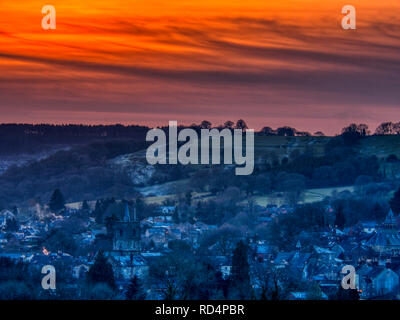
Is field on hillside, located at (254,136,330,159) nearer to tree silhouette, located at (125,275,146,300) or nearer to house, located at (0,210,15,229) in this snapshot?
house, located at (0,210,15,229)

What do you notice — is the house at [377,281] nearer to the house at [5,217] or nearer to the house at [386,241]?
the house at [386,241]

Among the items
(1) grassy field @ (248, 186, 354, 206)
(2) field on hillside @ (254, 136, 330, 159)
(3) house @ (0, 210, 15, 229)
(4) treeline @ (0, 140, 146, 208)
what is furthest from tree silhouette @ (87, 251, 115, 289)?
(2) field on hillside @ (254, 136, 330, 159)

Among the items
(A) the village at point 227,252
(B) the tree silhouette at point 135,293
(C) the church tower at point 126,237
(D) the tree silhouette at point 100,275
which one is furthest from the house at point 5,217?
(B) the tree silhouette at point 135,293

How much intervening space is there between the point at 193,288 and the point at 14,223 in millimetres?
47258

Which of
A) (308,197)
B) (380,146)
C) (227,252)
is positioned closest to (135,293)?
(227,252)

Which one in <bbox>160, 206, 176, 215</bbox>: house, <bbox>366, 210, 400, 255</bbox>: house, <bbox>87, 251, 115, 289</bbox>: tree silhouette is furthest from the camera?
<bbox>160, 206, 176, 215</bbox>: house

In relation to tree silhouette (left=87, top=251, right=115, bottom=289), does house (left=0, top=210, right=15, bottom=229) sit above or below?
above

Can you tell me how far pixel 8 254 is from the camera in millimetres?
54906

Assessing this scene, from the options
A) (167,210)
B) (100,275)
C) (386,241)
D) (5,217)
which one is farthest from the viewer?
(167,210)

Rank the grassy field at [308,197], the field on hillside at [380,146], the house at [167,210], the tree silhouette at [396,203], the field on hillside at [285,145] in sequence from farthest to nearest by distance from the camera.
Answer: the field on hillside at [285,145] < the field on hillside at [380,146] < the house at [167,210] < the grassy field at [308,197] < the tree silhouette at [396,203]

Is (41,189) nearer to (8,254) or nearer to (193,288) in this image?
(8,254)

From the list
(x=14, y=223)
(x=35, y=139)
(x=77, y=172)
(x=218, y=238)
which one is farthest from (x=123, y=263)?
(x=35, y=139)

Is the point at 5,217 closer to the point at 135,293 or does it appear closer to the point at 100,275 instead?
the point at 100,275

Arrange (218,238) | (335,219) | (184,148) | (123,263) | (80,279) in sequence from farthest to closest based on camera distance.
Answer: (184,148), (335,219), (218,238), (123,263), (80,279)
